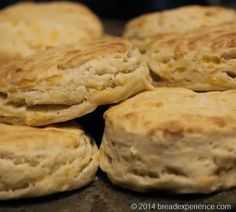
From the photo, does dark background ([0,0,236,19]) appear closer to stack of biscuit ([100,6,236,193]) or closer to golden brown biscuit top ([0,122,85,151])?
stack of biscuit ([100,6,236,193])

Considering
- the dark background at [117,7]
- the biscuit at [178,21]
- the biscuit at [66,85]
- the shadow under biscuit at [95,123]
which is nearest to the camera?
the biscuit at [66,85]

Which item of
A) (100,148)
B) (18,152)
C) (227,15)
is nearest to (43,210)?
(18,152)

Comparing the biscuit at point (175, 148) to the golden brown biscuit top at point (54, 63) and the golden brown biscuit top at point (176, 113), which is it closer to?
the golden brown biscuit top at point (176, 113)

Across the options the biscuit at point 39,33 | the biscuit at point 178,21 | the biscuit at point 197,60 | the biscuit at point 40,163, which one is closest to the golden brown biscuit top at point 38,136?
the biscuit at point 40,163

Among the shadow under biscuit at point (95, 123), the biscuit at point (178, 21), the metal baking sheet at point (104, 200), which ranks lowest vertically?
the shadow under biscuit at point (95, 123)

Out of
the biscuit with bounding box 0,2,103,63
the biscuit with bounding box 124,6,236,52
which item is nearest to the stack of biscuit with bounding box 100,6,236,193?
the biscuit with bounding box 124,6,236,52

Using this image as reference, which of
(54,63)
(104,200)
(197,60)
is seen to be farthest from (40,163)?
(197,60)

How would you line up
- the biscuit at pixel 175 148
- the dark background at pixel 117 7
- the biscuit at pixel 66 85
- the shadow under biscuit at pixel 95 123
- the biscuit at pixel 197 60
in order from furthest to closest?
the dark background at pixel 117 7 → the shadow under biscuit at pixel 95 123 → the biscuit at pixel 197 60 → the biscuit at pixel 66 85 → the biscuit at pixel 175 148

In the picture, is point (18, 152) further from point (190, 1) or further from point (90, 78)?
point (190, 1)

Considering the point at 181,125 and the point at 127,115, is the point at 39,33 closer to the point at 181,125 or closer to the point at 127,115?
the point at 127,115
